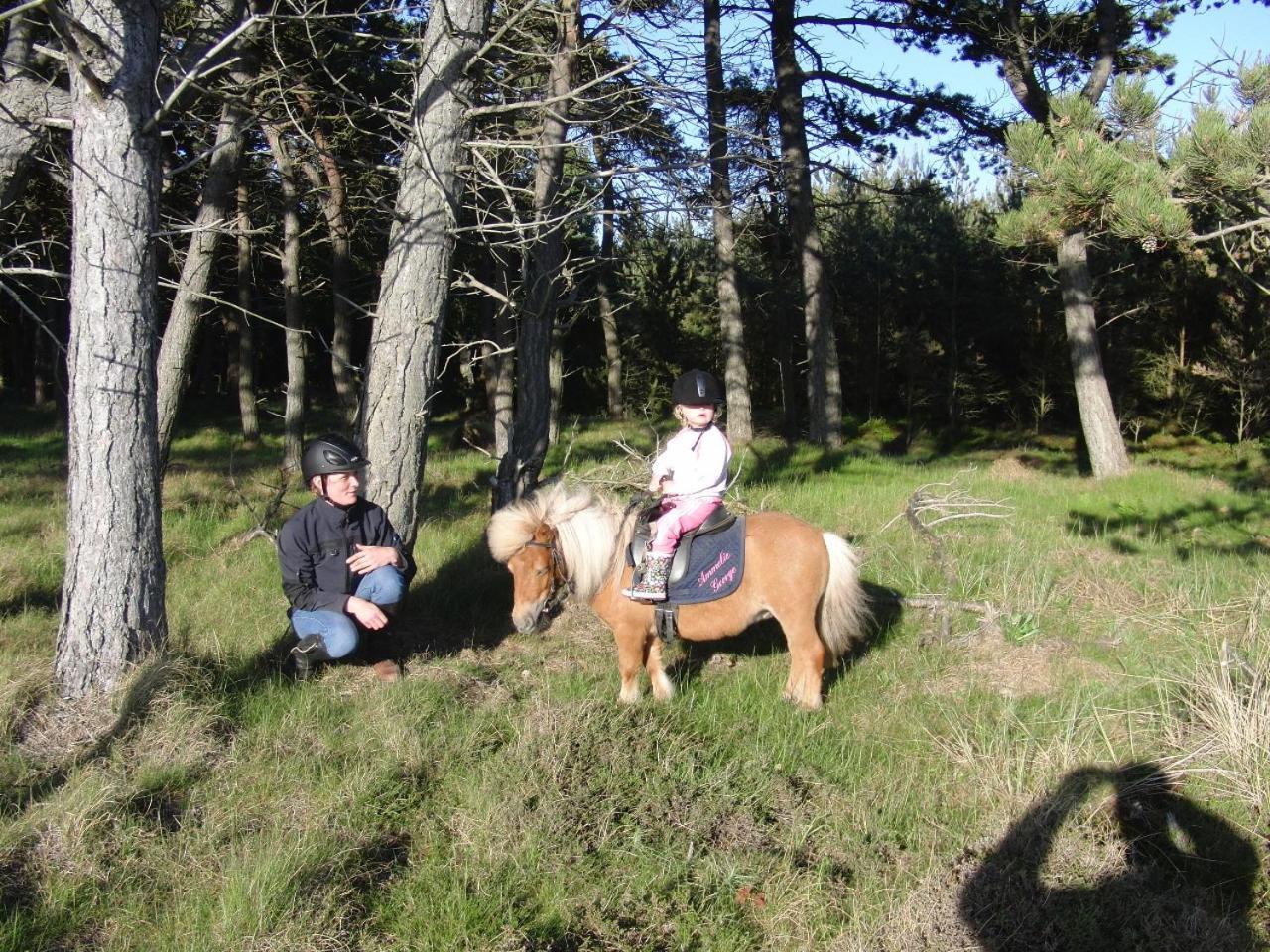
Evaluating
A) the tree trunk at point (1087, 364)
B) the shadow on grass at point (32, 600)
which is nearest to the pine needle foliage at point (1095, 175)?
the shadow on grass at point (32, 600)

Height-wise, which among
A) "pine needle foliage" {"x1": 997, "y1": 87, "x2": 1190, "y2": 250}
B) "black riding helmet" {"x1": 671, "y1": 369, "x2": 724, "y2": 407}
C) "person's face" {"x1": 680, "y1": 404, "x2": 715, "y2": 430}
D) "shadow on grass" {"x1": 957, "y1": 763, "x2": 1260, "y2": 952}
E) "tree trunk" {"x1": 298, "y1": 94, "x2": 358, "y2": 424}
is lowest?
"shadow on grass" {"x1": 957, "y1": 763, "x2": 1260, "y2": 952}

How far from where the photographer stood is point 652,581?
551cm

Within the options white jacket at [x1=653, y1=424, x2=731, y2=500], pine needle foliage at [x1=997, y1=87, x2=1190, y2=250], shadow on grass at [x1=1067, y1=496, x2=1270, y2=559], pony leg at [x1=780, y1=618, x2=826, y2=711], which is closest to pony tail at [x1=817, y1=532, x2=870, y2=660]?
pony leg at [x1=780, y1=618, x2=826, y2=711]

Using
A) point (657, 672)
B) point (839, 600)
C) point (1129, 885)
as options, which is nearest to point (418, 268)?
point (657, 672)

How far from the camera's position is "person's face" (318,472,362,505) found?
5.46 m

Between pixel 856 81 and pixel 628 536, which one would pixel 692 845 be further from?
pixel 856 81

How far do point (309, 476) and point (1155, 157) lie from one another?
5513mm

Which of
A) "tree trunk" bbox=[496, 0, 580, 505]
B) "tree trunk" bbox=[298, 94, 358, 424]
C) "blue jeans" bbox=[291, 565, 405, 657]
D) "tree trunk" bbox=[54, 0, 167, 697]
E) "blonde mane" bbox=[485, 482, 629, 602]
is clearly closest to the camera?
"tree trunk" bbox=[54, 0, 167, 697]

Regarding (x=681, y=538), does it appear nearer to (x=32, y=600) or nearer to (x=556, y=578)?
(x=556, y=578)

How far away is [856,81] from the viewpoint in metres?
15.6

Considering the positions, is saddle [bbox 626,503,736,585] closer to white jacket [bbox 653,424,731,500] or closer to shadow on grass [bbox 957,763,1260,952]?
white jacket [bbox 653,424,731,500]

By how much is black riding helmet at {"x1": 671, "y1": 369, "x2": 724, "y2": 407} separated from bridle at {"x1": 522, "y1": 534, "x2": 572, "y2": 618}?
3.97 feet

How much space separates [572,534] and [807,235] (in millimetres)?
11690

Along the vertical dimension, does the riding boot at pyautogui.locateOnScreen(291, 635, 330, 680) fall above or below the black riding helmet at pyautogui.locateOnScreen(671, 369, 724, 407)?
below
